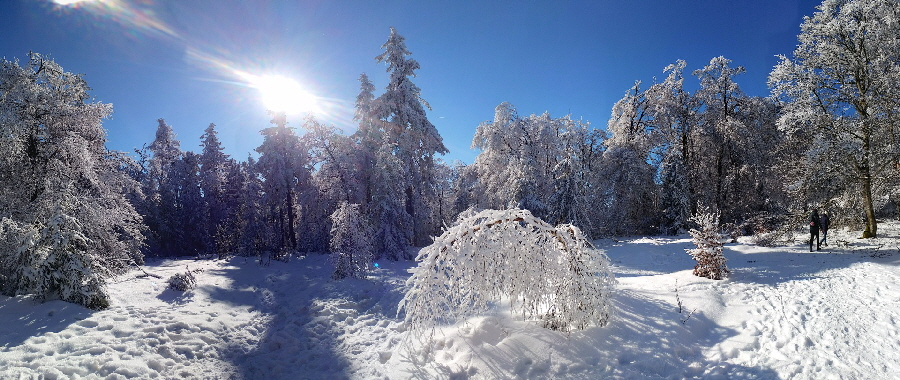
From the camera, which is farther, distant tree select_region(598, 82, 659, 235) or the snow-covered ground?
distant tree select_region(598, 82, 659, 235)

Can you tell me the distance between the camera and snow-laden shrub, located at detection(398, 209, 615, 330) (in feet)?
18.4

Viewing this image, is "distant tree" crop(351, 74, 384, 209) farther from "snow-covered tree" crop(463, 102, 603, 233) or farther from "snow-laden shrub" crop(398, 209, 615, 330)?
"snow-laden shrub" crop(398, 209, 615, 330)

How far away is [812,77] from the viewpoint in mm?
12180

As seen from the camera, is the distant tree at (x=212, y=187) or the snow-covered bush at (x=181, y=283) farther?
the distant tree at (x=212, y=187)

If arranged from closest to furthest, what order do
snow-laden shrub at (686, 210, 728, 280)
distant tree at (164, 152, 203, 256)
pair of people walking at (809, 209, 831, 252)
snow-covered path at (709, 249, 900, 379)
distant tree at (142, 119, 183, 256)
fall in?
1. snow-covered path at (709, 249, 900, 379)
2. snow-laden shrub at (686, 210, 728, 280)
3. pair of people walking at (809, 209, 831, 252)
4. distant tree at (142, 119, 183, 256)
5. distant tree at (164, 152, 203, 256)

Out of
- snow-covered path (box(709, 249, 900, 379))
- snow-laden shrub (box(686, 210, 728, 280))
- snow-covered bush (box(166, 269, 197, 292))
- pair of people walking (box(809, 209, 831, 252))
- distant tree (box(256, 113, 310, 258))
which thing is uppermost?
distant tree (box(256, 113, 310, 258))

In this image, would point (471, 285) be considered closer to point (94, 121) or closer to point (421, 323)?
point (421, 323)

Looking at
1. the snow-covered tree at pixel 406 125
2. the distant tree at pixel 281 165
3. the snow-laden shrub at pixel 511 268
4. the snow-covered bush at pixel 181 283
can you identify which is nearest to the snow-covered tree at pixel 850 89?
the snow-laden shrub at pixel 511 268

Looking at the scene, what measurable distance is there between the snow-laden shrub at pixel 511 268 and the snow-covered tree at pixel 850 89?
12078mm

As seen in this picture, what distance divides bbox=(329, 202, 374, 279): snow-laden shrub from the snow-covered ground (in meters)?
2.61

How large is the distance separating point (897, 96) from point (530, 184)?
479 inches

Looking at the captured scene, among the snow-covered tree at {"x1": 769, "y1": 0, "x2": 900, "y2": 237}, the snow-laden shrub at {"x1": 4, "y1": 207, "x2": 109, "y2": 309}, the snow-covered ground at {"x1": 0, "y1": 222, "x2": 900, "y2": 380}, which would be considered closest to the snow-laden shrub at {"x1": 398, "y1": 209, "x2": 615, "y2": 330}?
the snow-covered ground at {"x1": 0, "y1": 222, "x2": 900, "y2": 380}

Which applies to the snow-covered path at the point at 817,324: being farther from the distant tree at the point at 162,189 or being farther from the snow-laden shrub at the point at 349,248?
the distant tree at the point at 162,189

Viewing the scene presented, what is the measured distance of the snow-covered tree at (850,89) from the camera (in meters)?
10.9
